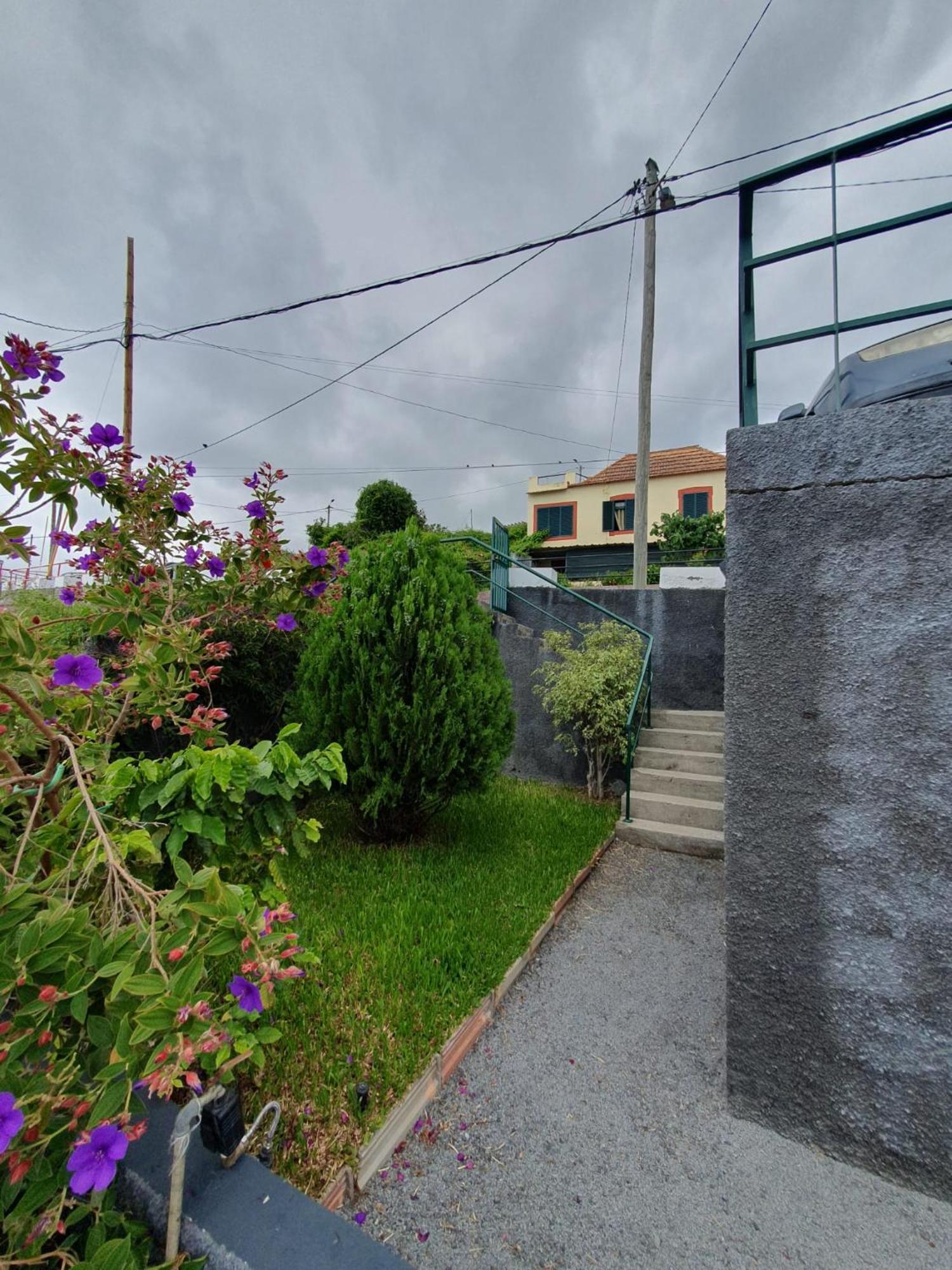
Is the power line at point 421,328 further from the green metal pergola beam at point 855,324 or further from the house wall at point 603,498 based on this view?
the house wall at point 603,498

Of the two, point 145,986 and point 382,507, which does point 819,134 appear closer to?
point 145,986

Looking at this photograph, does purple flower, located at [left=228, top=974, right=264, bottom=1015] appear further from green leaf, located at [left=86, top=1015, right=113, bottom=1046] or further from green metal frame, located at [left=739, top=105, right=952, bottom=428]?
green metal frame, located at [left=739, top=105, right=952, bottom=428]

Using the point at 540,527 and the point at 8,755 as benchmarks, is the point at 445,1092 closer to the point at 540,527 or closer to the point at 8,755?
the point at 8,755

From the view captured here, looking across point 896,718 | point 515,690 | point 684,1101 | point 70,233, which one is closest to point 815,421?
point 896,718

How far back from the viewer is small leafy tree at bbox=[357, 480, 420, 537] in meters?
12.5

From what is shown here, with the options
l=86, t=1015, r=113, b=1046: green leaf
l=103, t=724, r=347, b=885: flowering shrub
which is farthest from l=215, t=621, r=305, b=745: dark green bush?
l=86, t=1015, r=113, b=1046: green leaf

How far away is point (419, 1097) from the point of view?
5.76 ft

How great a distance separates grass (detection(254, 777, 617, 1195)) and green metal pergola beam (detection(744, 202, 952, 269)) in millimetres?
2956

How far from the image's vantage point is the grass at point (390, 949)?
1.63 meters

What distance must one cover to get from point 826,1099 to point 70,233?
26.1 feet

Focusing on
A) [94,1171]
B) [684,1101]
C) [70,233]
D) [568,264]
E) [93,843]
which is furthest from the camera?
[568,264]

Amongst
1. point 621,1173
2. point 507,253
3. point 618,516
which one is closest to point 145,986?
point 621,1173

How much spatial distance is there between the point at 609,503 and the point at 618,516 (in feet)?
2.18

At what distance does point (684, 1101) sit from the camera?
1813mm
